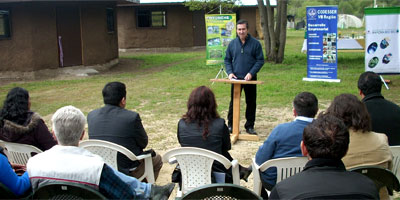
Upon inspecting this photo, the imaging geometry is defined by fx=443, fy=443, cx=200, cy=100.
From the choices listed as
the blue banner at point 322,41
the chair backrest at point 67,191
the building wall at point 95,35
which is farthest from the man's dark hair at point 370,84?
the building wall at point 95,35

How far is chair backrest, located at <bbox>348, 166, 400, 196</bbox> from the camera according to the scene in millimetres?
2859

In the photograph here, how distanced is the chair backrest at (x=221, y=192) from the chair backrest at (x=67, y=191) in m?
0.51

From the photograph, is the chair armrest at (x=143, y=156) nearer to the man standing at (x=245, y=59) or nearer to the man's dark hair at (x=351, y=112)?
the man's dark hair at (x=351, y=112)

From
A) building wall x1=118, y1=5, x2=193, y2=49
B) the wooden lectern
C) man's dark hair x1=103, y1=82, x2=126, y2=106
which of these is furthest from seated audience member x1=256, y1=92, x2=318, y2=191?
building wall x1=118, y1=5, x2=193, y2=49

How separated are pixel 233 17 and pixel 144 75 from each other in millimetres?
3768

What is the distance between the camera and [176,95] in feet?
34.1

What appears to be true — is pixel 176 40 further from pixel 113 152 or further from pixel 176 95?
pixel 113 152

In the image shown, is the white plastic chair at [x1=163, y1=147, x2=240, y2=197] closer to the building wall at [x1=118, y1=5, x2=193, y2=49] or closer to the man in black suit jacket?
the man in black suit jacket

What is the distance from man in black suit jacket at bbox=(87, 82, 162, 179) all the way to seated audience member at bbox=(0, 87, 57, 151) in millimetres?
442

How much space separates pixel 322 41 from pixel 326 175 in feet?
33.6

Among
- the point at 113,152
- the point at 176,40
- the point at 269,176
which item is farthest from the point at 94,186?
the point at 176,40

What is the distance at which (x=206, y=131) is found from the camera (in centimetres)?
375

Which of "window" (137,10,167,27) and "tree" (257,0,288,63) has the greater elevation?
"window" (137,10,167,27)

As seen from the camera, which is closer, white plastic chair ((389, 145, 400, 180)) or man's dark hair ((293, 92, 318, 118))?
white plastic chair ((389, 145, 400, 180))
